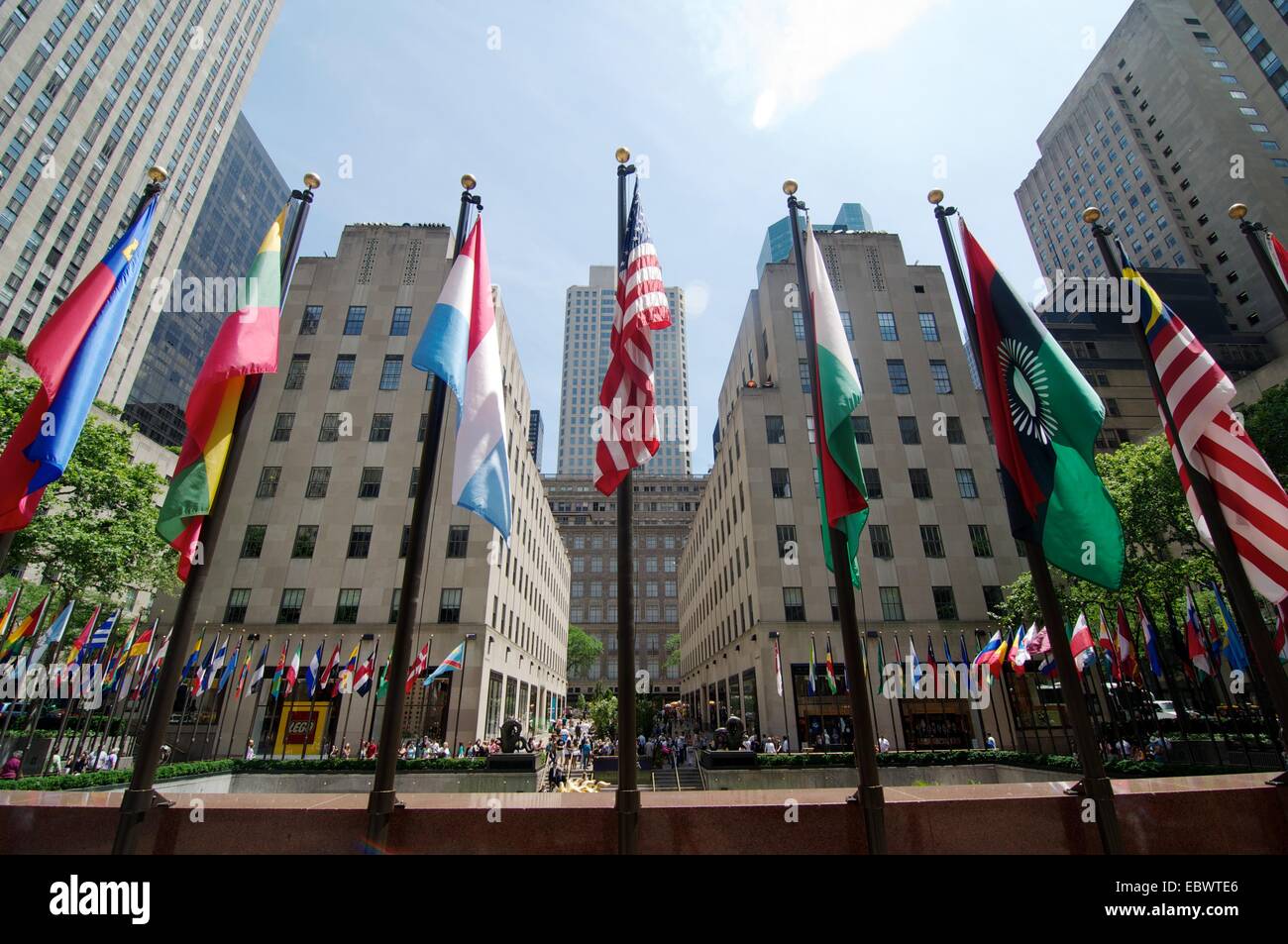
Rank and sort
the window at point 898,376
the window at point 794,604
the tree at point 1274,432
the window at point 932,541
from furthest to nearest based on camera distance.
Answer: the window at point 898,376
the window at point 932,541
the window at point 794,604
the tree at point 1274,432

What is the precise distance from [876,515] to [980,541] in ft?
23.1

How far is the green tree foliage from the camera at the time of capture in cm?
2861

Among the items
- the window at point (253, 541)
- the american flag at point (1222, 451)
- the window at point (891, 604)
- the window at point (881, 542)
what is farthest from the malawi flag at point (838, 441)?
the window at point (253, 541)

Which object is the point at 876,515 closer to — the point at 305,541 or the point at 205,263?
the point at 305,541

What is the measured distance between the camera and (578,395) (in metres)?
154

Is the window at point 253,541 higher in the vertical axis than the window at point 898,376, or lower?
lower

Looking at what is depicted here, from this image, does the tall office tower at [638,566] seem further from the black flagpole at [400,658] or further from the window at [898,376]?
the black flagpole at [400,658]

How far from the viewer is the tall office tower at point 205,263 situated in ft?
297

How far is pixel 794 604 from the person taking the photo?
119 feet

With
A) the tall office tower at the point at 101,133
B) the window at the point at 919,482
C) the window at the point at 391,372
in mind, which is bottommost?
the window at the point at 919,482

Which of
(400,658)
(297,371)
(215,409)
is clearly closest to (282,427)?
(297,371)

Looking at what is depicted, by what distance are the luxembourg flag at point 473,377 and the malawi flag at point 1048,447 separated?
6869 millimetres
